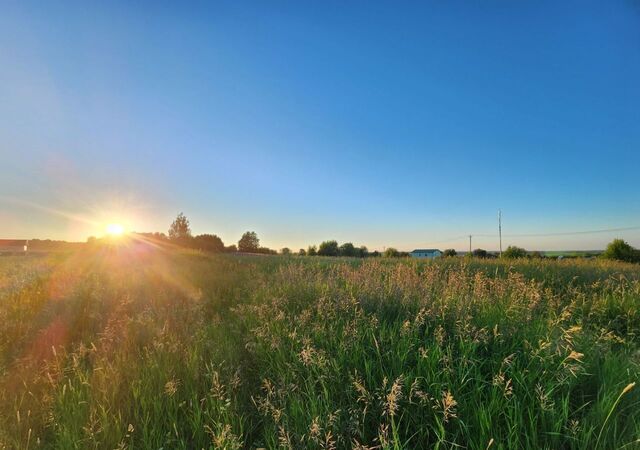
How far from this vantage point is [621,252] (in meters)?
33.1

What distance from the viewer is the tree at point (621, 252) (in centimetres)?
3300

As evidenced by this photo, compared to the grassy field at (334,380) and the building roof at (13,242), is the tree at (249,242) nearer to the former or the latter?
the building roof at (13,242)

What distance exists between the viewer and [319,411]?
281 centimetres

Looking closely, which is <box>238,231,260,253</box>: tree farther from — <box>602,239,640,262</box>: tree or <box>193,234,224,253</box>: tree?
<box>602,239,640,262</box>: tree

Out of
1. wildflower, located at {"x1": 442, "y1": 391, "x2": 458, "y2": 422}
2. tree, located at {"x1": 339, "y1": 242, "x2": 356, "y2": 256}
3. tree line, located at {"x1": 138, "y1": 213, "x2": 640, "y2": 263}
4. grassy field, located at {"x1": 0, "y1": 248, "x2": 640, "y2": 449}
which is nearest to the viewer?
wildflower, located at {"x1": 442, "y1": 391, "x2": 458, "y2": 422}

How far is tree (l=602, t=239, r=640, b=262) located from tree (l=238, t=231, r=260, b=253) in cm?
6250

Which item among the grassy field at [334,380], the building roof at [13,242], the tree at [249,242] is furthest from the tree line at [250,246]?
the grassy field at [334,380]

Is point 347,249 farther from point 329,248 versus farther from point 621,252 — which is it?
point 621,252

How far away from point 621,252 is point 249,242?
6868 centimetres

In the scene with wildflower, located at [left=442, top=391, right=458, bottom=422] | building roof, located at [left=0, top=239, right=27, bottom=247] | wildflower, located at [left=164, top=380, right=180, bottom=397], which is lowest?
wildflower, located at [left=164, top=380, right=180, bottom=397]

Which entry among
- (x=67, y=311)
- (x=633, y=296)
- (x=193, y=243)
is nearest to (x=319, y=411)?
(x=67, y=311)

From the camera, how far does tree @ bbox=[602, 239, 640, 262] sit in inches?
1299

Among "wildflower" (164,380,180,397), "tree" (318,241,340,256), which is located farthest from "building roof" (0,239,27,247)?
"wildflower" (164,380,180,397)

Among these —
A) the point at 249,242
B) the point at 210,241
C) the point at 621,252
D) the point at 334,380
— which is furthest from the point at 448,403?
the point at 249,242
